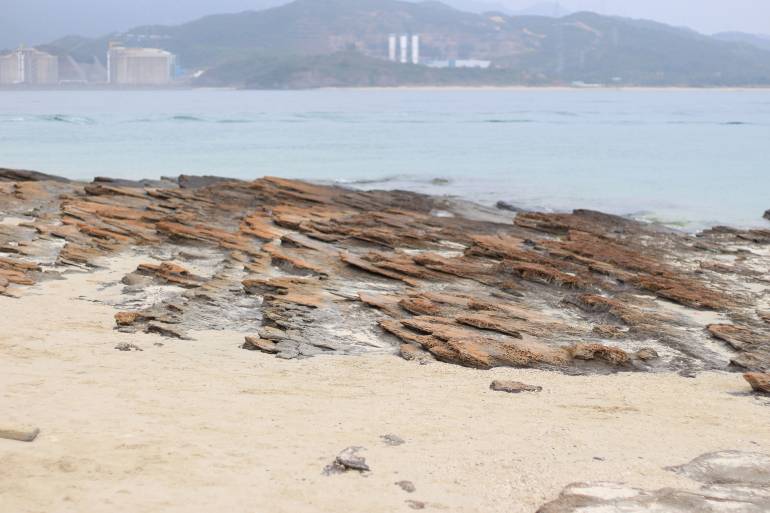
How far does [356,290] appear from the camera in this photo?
10.8 m

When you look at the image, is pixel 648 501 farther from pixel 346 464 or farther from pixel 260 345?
pixel 260 345

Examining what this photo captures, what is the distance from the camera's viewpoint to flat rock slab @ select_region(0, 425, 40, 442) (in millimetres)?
5359

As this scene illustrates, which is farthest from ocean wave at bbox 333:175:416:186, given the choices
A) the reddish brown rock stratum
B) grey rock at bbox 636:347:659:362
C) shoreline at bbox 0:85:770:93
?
shoreline at bbox 0:85:770:93

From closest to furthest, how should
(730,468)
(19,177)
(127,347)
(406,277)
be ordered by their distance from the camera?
(730,468) < (127,347) < (406,277) < (19,177)

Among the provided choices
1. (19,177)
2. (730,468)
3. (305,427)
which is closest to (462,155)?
(19,177)

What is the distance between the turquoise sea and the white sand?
1584 cm

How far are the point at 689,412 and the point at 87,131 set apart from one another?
52872 millimetres

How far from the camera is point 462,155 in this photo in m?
43.1

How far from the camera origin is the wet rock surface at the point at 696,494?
481 centimetres

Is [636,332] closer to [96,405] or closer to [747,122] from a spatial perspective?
[96,405]

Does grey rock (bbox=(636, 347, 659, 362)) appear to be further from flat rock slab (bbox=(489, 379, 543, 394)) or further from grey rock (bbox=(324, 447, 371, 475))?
grey rock (bbox=(324, 447, 371, 475))

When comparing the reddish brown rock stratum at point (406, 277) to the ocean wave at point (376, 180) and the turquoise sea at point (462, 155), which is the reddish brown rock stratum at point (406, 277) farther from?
the ocean wave at point (376, 180)

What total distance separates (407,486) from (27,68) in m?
185

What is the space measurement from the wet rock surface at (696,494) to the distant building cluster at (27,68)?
603 feet
